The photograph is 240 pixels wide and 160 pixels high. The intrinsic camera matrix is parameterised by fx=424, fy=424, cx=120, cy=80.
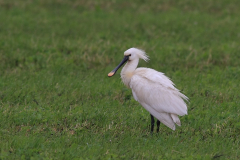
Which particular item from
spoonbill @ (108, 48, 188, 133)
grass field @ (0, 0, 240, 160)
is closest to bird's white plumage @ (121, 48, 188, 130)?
spoonbill @ (108, 48, 188, 133)

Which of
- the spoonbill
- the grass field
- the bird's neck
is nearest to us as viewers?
the grass field

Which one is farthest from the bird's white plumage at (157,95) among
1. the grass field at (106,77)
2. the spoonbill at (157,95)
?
the grass field at (106,77)

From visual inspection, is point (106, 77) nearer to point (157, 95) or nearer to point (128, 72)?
point (128, 72)

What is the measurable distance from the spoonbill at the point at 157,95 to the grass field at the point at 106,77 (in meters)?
0.30

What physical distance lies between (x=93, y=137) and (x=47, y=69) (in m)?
3.87

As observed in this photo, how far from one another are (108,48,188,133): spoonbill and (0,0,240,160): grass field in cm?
30

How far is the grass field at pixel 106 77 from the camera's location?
5930mm

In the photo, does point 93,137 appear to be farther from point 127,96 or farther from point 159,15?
point 159,15

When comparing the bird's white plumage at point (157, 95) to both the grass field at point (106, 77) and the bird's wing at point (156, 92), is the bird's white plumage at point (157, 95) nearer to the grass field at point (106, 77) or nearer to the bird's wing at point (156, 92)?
the bird's wing at point (156, 92)

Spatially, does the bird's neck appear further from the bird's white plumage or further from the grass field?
the grass field

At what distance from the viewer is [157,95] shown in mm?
6754

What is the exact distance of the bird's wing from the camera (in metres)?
6.50

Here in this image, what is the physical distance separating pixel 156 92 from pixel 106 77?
2.81 meters

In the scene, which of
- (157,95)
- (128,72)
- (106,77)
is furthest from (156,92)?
(106,77)
